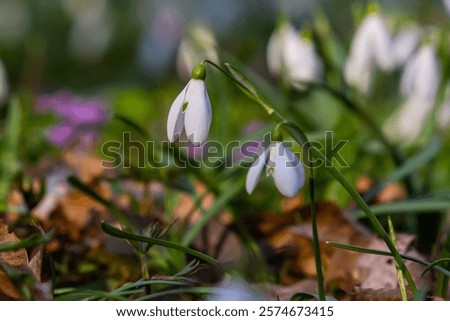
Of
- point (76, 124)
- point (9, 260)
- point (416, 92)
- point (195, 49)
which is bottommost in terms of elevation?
point (9, 260)

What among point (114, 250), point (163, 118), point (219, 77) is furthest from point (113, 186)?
point (163, 118)

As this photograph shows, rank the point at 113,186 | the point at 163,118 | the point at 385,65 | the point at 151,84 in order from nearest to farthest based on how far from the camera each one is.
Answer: the point at 113,186 < the point at 385,65 < the point at 163,118 < the point at 151,84

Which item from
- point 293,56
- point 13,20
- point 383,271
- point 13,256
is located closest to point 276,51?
point 293,56

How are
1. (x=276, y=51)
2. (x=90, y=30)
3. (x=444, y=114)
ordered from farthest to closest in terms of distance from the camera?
(x=90, y=30) → (x=444, y=114) → (x=276, y=51)

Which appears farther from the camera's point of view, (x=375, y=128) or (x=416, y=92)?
(x=416, y=92)

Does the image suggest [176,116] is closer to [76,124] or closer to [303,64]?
[303,64]
